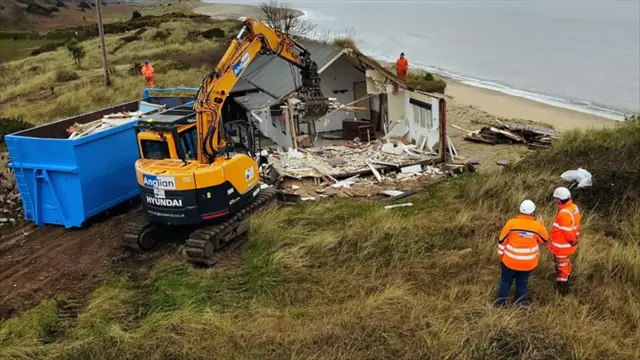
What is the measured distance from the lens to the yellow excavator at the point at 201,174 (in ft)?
34.6

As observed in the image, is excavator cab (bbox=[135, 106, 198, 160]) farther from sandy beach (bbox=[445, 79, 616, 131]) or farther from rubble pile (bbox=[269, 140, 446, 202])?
sandy beach (bbox=[445, 79, 616, 131])

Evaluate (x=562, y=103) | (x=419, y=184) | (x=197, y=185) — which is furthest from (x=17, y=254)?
(x=562, y=103)

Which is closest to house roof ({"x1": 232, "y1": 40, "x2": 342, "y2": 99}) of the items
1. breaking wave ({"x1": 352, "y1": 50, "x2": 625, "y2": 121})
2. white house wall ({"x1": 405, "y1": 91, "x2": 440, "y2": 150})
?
white house wall ({"x1": 405, "y1": 91, "x2": 440, "y2": 150})

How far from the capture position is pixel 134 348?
714cm

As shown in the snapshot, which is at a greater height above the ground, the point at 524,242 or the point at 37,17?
the point at 37,17

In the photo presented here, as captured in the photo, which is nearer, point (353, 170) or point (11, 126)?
point (353, 170)

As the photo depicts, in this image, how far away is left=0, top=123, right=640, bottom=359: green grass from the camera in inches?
267

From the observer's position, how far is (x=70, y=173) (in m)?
12.1

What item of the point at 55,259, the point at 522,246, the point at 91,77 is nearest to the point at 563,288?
the point at 522,246

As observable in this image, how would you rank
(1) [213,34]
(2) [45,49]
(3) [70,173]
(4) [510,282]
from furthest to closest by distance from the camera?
1. (2) [45,49]
2. (1) [213,34]
3. (3) [70,173]
4. (4) [510,282]

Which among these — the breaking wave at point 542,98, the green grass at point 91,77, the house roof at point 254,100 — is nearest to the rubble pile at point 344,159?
the house roof at point 254,100

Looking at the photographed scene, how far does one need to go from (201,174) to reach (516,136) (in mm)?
13996

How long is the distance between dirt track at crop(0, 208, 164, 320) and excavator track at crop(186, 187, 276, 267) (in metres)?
1.35

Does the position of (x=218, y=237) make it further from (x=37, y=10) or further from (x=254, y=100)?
(x=37, y=10)
